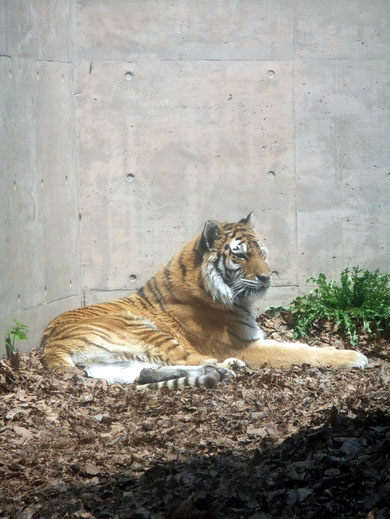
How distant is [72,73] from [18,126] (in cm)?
147

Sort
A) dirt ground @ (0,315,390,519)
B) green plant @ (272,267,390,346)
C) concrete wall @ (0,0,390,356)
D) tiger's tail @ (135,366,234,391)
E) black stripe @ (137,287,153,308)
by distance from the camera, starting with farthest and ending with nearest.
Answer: concrete wall @ (0,0,390,356), green plant @ (272,267,390,346), black stripe @ (137,287,153,308), tiger's tail @ (135,366,234,391), dirt ground @ (0,315,390,519)

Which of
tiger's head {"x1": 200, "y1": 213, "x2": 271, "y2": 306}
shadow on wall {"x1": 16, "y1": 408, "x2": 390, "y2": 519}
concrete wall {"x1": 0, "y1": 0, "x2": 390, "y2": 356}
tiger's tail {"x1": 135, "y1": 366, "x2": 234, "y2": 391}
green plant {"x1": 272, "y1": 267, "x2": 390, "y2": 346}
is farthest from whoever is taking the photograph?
concrete wall {"x1": 0, "y1": 0, "x2": 390, "y2": 356}

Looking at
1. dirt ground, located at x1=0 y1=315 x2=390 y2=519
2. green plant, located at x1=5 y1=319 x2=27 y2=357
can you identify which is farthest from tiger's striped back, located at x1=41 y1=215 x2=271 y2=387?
dirt ground, located at x1=0 y1=315 x2=390 y2=519

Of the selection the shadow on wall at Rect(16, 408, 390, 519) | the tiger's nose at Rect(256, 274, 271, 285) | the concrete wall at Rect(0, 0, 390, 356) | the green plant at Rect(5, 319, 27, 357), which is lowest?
the shadow on wall at Rect(16, 408, 390, 519)

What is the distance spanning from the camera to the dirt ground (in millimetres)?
2928

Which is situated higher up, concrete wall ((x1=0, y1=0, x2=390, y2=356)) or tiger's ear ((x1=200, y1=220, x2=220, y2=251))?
concrete wall ((x1=0, y1=0, x2=390, y2=356))

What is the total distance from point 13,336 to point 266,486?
3313 mm

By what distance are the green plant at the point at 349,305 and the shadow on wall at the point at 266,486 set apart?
3349 mm

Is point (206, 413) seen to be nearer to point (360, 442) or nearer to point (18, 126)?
point (360, 442)

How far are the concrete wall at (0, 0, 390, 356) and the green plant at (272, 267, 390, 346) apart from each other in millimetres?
273

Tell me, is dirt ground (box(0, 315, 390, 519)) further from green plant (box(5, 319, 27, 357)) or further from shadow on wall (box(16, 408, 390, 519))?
green plant (box(5, 319, 27, 357))

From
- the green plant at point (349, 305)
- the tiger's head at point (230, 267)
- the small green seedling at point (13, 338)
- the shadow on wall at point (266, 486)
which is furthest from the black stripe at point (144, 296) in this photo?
the shadow on wall at point (266, 486)

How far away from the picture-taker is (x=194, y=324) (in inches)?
241

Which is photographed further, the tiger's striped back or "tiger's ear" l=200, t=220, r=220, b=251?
"tiger's ear" l=200, t=220, r=220, b=251
